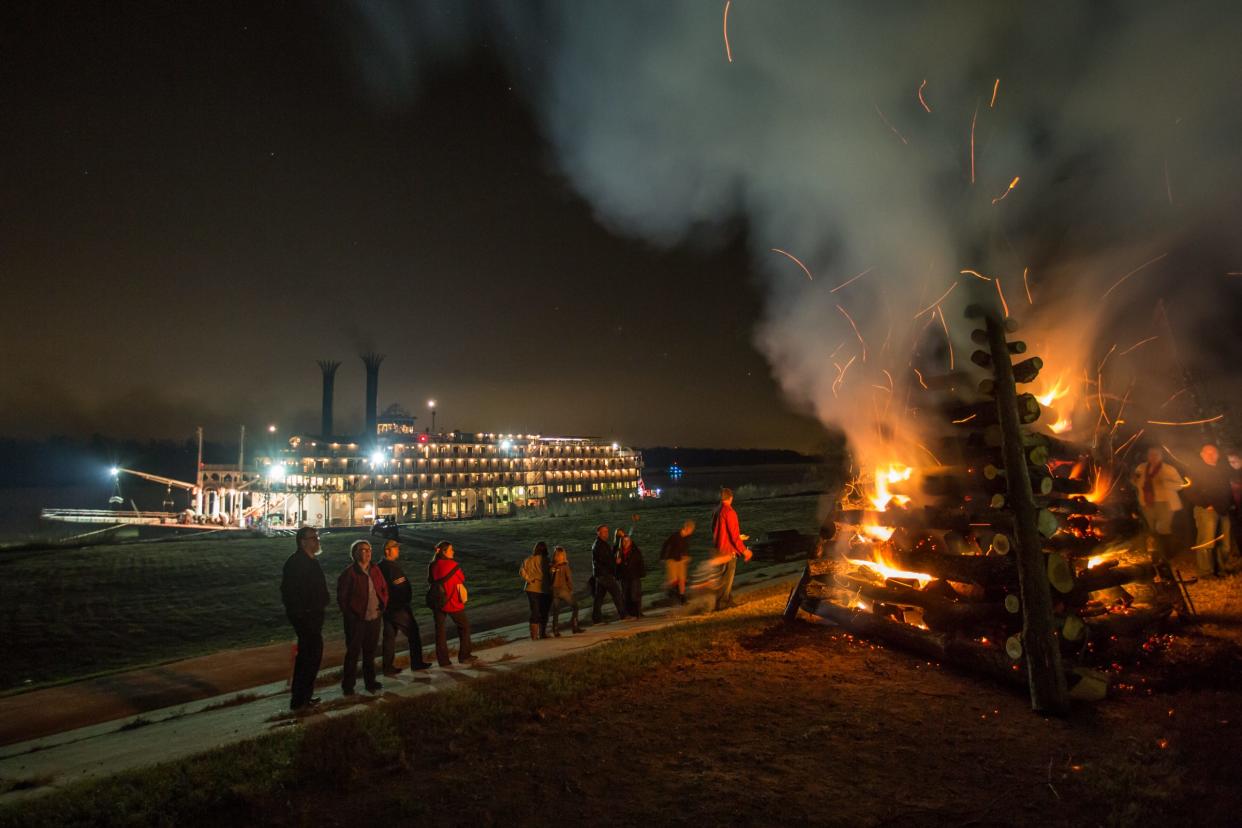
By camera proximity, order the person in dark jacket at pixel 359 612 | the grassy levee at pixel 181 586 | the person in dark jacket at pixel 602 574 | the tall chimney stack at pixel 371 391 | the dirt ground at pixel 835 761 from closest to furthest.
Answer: the dirt ground at pixel 835 761 < the person in dark jacket at pixel 359 612 < the person in dark jacket at pixel 602 574 < the grassy levee at pixel 181 586 < the tall chimney stack at pixel 371 391

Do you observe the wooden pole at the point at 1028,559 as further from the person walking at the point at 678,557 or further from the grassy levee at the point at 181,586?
the grassy levee at the point at 181,586

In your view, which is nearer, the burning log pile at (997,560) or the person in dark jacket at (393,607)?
the burning log pile at (997,560)

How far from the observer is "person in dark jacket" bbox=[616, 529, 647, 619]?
11.4 meters

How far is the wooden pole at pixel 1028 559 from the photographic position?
580cm

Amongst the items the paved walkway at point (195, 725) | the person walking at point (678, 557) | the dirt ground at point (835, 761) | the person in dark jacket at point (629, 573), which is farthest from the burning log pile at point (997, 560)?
the paved walkway at point (195, 725)

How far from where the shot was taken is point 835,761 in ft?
16.2

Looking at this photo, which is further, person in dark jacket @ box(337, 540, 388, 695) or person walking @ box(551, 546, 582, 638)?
person walking @ box(551, 546, 582, 638)

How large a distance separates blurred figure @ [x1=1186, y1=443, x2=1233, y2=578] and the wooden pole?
262 inches

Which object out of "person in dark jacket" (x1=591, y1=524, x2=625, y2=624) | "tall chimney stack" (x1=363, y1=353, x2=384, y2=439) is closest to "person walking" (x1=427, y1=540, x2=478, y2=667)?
"person in dark jacket" (x1=591, y1=524, x2=625, y2=624)

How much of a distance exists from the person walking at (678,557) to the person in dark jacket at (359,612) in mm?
5496

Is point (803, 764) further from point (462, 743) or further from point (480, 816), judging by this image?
point (462, 743)

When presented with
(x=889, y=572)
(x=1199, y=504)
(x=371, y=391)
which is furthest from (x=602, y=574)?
(x=371, y=391)

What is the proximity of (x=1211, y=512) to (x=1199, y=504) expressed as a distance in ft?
0.61

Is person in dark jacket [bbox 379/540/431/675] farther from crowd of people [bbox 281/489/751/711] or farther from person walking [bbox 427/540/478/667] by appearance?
person walking [bbox 427/540/478/667]
